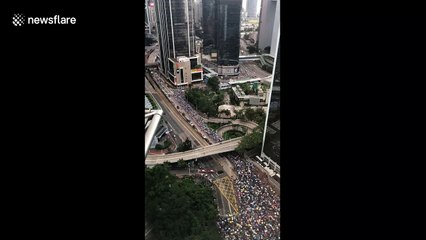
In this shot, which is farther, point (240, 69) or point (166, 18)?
point (240, 69)

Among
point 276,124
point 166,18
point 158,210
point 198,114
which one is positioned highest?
point 166,18

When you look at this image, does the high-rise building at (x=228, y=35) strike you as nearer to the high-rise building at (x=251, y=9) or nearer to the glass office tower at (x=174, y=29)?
the glass office tower at (x=174, y=29)

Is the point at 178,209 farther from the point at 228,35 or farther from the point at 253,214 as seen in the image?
the point at 228,35

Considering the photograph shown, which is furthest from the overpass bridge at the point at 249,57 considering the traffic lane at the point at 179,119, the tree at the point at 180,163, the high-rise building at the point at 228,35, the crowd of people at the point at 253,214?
the crowd of people at the point at 253,214

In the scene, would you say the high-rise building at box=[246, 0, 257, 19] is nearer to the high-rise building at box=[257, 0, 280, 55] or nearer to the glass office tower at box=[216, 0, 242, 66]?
the high-rise building at box=[257, 0, 280, 55]
